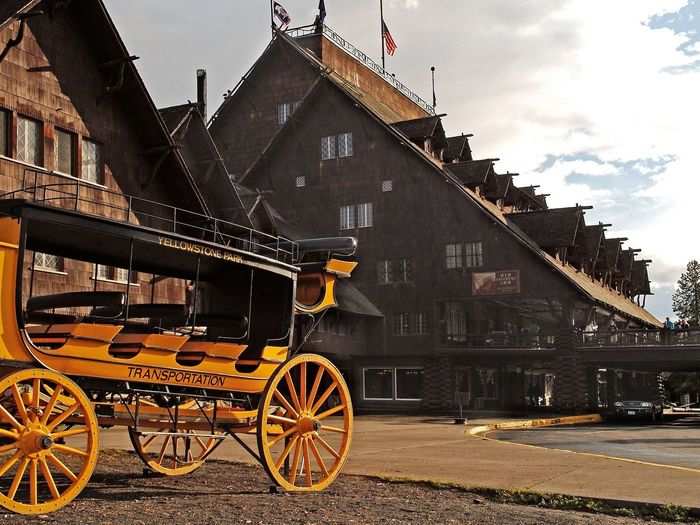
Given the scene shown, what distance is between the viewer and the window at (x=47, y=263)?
70.4 feet

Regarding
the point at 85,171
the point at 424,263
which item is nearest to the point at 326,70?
the point at 424,263

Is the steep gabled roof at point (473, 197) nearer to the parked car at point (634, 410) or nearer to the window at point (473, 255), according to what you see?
the window at point (473, 255)

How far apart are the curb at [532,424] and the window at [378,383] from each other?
37.9ft

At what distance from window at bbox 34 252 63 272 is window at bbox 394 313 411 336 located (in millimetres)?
27694

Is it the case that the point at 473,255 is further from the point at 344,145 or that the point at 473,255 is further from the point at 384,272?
the point at 344,145

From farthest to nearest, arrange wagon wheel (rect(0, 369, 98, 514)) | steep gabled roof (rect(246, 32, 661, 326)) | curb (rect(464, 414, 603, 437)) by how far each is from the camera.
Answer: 1. steep gabled roof (rect(246, 32, 661, 326))
2. curb (rect(464, 414, 603, 437))
3. wagon wheel (rect(0, 369, 98, 514))

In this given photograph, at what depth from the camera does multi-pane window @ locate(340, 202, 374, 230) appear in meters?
49.2

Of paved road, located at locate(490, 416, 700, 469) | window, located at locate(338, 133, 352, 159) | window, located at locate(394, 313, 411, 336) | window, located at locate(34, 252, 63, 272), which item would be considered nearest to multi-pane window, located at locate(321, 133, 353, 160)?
window, located at locate(338, 133, 352, 159)

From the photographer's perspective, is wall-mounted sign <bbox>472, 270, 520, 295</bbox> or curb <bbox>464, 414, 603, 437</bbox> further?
wall-mounted sign <bbox>472, 270, 520, 295</bbox>

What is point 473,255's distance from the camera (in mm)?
46500

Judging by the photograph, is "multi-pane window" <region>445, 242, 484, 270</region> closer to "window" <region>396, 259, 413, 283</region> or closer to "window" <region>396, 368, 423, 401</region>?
"window" <region>396, 259, 413, 283</region>

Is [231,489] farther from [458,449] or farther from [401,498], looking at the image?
[458,449]

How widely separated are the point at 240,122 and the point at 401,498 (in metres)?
45.9

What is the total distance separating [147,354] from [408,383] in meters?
39.3
